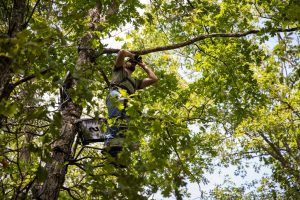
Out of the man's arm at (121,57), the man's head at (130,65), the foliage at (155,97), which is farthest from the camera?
the man's head at (130,65)

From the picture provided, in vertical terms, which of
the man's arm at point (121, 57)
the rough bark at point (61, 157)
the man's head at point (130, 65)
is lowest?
the rough bark at point (61, 157)

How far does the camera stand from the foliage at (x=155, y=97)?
2.70 meters

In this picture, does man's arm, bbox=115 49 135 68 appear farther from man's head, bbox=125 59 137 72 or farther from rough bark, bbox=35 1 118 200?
rough bark, bbox=35 1 118 200

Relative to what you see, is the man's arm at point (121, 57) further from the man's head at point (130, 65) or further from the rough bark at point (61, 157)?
the rough bark at point (61, 157)

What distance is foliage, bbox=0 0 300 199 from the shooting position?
270 centimetres

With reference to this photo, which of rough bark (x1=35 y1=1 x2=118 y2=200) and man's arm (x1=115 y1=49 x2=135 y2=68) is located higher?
man's arm (x1=115 y1=49 x2=135 y2=68)

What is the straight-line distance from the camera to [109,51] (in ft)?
20.0

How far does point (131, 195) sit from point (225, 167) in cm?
1590

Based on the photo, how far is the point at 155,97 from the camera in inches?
300

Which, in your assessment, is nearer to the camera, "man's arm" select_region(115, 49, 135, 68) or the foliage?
the foliage

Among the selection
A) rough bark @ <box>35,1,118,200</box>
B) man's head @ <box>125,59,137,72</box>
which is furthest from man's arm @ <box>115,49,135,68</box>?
rough bark @ <box>35,1,118,200</box>

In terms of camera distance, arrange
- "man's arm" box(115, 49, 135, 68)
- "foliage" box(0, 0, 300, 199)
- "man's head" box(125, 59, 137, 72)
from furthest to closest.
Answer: "man's head" box(125, 59, 137, 72), "man's arm" box(115, 49, 135, 68), "foliage" box(0, 0, 300, 199)

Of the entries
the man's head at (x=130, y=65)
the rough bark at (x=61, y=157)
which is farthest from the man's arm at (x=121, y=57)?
the rough bark at (x=61, y=157)

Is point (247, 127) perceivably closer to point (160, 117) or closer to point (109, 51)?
point (109, 51)
